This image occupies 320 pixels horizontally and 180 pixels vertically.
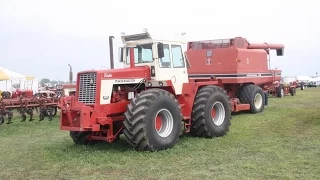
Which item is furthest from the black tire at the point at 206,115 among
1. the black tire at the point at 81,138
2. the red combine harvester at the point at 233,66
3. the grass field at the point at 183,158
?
the red combine harvester at the point at 233,66

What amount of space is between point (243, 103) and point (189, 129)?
6.57m

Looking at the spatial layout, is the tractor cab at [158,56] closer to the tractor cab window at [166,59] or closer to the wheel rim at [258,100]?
the tractor cab window at [166,59]

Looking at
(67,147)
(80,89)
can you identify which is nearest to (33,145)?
(67,147)

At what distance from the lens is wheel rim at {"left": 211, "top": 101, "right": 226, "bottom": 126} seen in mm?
10789

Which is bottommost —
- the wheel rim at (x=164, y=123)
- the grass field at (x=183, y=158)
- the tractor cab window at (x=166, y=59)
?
the grass field at (x=183, y=158)

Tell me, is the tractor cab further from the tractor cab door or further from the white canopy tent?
the white canopy tent

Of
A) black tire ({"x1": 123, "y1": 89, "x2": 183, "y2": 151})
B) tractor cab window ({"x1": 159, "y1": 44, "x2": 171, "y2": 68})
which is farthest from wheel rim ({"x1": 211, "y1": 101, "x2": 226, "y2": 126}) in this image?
black tire ({"x1": 123, "y1": 89, "x2": 183, "y2": 151})

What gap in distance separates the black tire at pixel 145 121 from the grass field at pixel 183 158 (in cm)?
22

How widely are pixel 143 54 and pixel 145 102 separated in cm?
168

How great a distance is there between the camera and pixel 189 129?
10.3 m

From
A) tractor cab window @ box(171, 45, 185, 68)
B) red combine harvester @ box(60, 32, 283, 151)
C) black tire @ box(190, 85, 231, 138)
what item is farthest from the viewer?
black tire @ box(190, 85, 231, 138)

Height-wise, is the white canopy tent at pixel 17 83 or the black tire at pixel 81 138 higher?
the white canopy tent at pixel 17 83

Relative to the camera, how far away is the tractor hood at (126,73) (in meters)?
8.72

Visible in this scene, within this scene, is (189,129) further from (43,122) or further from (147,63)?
(43,122)
